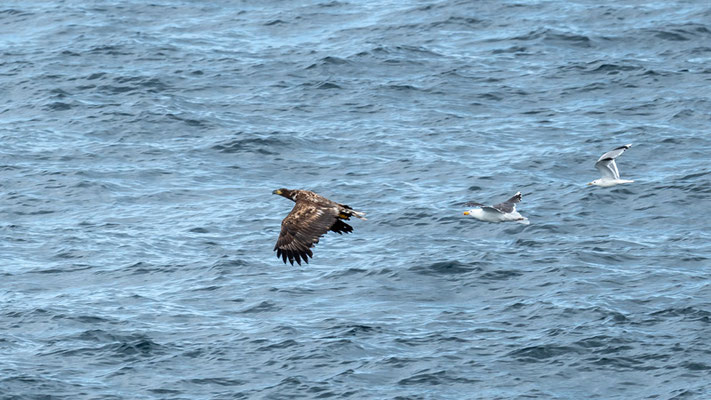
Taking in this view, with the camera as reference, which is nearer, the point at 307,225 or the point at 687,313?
the point at 307,225

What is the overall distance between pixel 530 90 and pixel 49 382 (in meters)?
22.4

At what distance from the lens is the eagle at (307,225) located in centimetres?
2494

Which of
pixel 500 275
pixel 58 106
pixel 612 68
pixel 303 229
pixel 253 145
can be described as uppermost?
pixel 303 229

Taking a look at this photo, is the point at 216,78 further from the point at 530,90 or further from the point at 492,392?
the point at 492,392

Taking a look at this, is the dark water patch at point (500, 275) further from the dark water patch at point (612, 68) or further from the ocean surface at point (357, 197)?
the dark water patch at point (612, 68)

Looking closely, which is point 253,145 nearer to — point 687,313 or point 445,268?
point 445,268

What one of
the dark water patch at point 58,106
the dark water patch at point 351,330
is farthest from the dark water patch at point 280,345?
the dark water patch at point 58,106

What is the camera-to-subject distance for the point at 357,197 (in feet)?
130

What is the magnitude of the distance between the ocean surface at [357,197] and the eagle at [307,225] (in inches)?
209

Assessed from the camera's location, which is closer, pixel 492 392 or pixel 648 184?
pixel 492 392

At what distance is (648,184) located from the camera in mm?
39875

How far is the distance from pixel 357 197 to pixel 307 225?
14.4 m

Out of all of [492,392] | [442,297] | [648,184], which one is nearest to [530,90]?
[648,184]

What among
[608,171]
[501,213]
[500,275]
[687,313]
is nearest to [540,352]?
[501,213]
